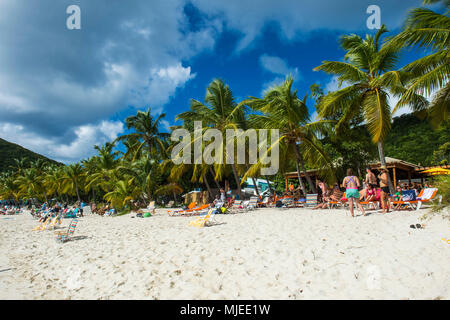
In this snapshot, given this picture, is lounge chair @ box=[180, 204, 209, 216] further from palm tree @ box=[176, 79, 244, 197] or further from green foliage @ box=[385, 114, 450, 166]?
green foliage @ box=[385, 114, 450, 166]

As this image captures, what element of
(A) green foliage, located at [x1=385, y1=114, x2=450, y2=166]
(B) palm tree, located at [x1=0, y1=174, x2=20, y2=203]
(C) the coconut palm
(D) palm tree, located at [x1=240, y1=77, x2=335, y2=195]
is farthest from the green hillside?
(A) green foliage, located at [x1=385, y1=114, x2=450, y2=166]

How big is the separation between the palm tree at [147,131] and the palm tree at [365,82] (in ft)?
51.2

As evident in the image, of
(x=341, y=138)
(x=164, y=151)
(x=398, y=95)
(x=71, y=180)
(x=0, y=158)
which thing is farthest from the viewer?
(x=0, y=158)

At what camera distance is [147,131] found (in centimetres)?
2247

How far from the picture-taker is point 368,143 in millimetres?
13805

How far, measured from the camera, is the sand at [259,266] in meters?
3.10

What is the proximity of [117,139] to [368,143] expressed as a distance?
19.8 metres

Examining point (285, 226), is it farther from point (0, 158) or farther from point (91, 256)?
point (0, 158)

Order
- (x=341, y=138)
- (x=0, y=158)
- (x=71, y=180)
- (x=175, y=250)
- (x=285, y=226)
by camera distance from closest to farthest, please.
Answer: (x=175, y=250) < (x=285, y=226) < (x=341, y=138) < (x=71, y=180) < (x=0, y=158)

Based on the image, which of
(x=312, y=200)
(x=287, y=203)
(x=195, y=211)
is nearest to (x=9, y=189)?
(x=195, y=211)

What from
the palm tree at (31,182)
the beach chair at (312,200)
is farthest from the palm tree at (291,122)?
the palm tree at (31,182)

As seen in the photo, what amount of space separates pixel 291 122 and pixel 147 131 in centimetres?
1495

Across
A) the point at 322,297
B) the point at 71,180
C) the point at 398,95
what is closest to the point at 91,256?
the point at 322,297

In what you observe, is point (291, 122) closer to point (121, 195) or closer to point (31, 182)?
point (121, 195)
